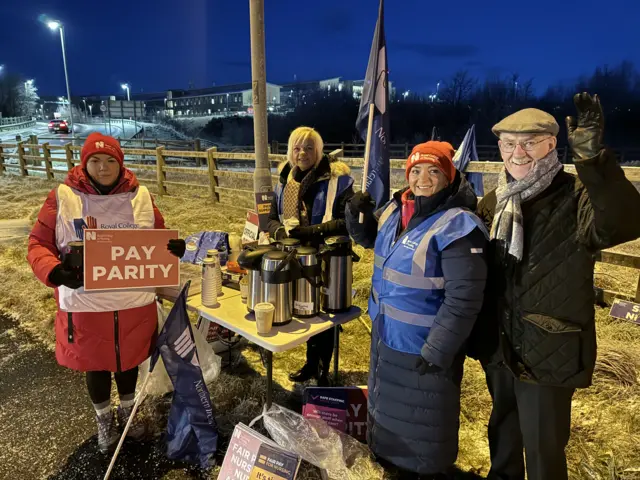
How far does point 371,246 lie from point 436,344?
86 centimetres

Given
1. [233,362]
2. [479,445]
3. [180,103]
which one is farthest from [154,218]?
[180,103]

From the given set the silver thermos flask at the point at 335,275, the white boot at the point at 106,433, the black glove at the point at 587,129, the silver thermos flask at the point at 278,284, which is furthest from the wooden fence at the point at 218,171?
the white boot at the point at 106,433

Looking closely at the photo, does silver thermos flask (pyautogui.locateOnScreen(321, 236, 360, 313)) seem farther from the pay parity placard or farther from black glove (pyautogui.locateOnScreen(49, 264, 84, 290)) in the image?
black glove (pyautogui.locateOnScreen(49, 264, 84, 290))

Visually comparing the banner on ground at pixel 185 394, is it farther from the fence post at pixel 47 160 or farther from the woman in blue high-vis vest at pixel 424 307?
the fence post at pixel 47 160

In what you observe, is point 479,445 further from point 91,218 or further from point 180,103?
point 180,103

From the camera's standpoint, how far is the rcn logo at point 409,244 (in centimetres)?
207

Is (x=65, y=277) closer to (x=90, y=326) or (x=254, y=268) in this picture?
(x=90, y=326)

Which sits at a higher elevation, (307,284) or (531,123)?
(531,123)

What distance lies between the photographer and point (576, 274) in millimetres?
1747

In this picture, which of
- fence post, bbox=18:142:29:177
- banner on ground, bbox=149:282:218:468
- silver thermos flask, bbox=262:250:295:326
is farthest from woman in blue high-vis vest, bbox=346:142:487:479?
fence post, bbox=18:142:29:177

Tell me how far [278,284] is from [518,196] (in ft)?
4.30

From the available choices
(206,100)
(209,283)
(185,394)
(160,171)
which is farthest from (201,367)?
(206,100)

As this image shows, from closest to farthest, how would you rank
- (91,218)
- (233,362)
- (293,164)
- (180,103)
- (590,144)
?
(590,144) → (91,218) → (293,164) → (233,362) → (180,103)

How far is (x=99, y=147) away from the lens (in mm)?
2420
